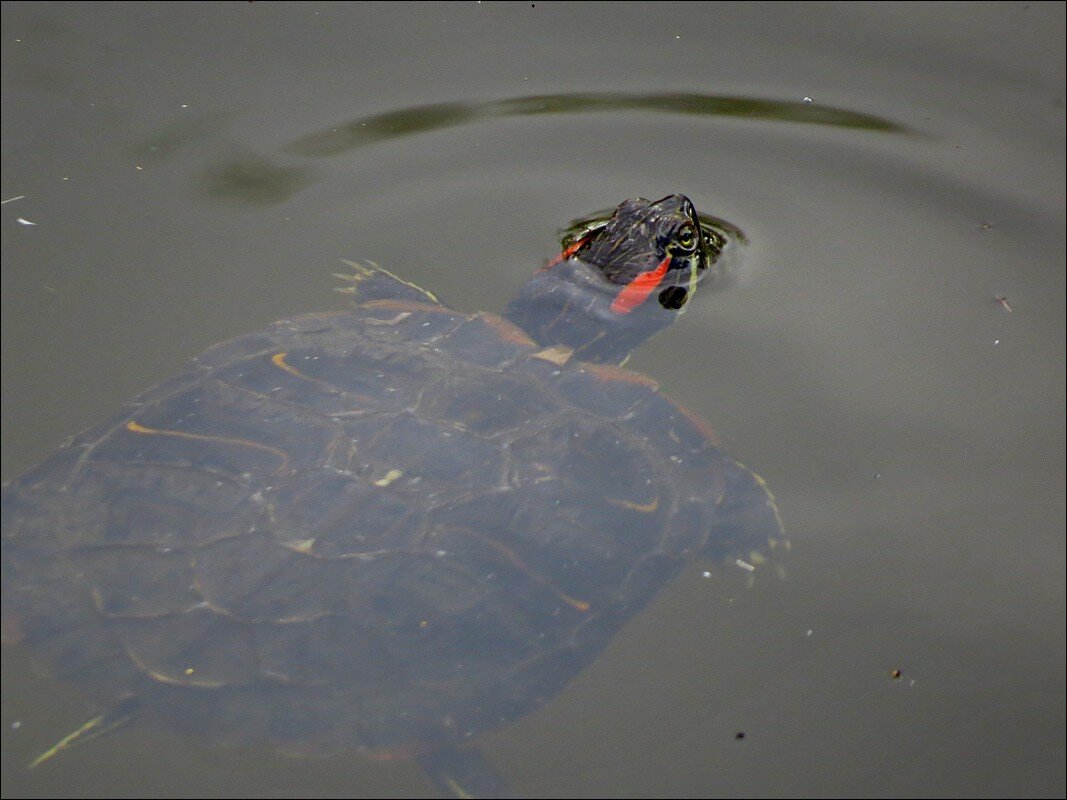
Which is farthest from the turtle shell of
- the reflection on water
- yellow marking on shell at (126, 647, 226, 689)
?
the reflection on water

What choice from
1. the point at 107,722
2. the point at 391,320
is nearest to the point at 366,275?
the point at 391,320

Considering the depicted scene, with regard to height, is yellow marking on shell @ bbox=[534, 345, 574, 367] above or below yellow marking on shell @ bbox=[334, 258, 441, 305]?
above

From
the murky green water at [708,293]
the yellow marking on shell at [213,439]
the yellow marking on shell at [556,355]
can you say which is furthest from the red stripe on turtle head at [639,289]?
the yellow marking on shell at [213,439]

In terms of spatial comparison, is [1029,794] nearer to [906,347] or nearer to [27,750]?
[906,347]

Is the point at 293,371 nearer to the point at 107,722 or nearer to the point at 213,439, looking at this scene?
the point at 213,439

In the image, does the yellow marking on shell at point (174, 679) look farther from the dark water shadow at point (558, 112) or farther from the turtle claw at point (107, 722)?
the dark water shadow at point (558, 112)

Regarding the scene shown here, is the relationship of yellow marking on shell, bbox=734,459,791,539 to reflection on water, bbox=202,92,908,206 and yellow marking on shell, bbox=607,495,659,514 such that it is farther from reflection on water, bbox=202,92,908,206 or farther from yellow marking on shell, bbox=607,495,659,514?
reflection on water, bbox=202,92,908,206

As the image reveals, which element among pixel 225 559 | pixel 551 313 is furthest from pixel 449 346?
pixel 225 559
